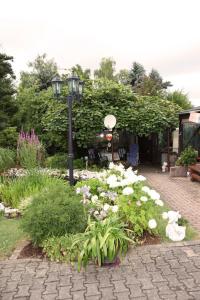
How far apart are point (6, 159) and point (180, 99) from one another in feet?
63.4

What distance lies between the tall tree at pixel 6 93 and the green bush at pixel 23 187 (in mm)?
8819

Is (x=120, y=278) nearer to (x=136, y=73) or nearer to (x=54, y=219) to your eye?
(x=54, y=219)

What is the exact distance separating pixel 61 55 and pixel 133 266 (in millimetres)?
31259

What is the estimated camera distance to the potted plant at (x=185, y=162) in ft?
39.9

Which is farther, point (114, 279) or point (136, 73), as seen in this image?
point (136, 73)

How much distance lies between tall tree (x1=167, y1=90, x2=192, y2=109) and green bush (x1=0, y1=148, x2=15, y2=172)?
18.4 metres

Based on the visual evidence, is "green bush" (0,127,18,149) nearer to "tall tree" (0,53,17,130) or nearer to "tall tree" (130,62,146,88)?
"tall tree" (0,53,17,130)

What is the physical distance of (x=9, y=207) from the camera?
23.6 ft

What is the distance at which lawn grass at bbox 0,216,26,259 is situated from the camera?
15.7ft

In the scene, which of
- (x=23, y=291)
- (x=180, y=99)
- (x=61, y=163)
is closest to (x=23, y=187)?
(x=23, y=291)

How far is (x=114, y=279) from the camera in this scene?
3801mm

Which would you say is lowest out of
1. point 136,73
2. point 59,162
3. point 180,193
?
point 180,193

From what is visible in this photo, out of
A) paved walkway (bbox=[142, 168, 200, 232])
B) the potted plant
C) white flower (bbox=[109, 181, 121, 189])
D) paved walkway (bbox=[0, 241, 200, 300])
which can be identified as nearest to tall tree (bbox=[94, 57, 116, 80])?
paved walkway (bbox=[142, 168, 200, 232])

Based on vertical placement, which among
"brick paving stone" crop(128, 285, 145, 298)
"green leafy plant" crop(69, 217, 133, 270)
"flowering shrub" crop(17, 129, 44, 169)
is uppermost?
"flowering shrub" crop(17, 129, 44, 169)
